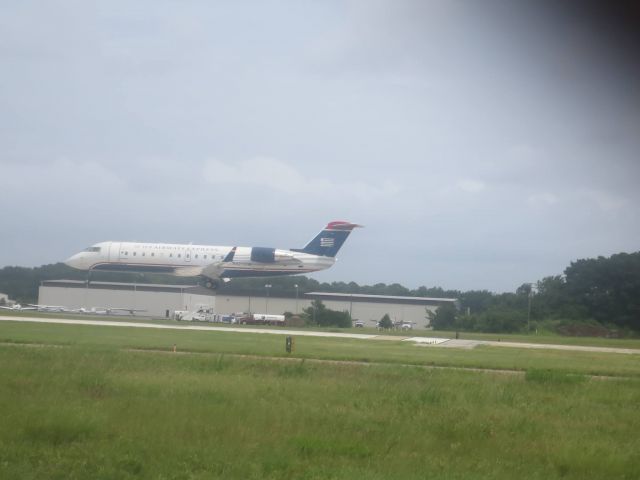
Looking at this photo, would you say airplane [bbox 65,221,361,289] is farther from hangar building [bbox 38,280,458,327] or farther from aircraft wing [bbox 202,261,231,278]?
hangar building [bbox 38,280,458,327]

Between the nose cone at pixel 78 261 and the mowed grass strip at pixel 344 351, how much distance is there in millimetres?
31417

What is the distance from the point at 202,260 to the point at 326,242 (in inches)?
437

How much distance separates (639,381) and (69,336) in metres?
22.6

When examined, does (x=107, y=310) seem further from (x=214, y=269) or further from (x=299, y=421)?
(x=299, y=421)

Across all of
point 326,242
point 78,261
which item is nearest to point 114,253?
point 78,261

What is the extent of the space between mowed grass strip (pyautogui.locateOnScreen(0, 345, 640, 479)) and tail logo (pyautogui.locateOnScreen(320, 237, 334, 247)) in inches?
2033

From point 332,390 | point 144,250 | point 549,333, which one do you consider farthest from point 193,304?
point 332,390

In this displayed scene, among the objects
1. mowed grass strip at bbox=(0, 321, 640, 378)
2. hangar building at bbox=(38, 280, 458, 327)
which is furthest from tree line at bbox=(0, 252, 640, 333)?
mowed grass strip at bbox=(0, 321, 640, 378)

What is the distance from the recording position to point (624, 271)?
214ft

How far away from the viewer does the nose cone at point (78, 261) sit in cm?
7200

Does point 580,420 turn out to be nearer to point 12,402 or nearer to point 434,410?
point 434,410

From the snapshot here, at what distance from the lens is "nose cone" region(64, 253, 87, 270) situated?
236 feet

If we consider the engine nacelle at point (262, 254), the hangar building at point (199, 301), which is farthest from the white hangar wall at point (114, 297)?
the engine nacelle at point (262, 254)

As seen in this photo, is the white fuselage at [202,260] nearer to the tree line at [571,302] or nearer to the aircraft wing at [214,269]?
the aircraft wing at [214,269]
